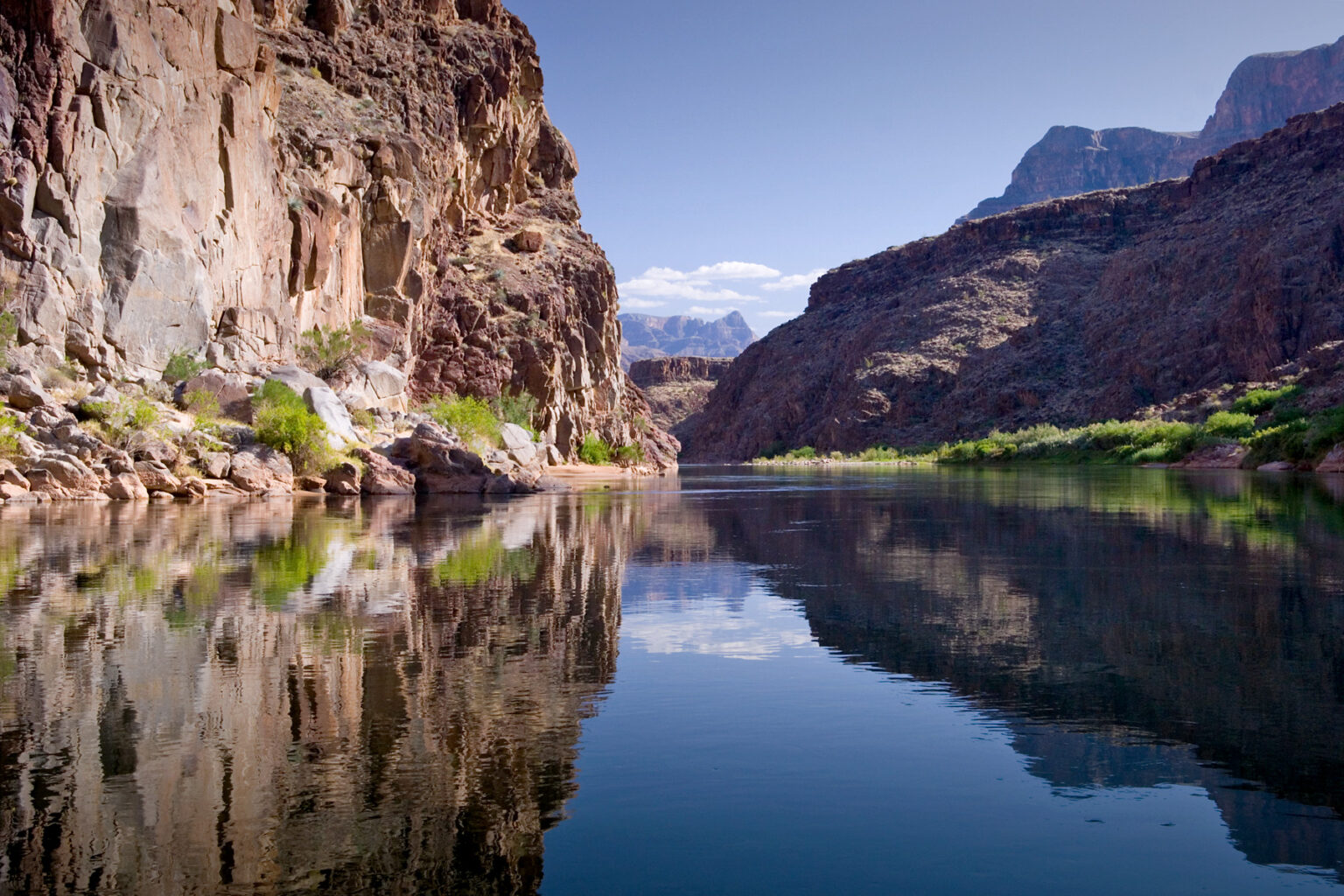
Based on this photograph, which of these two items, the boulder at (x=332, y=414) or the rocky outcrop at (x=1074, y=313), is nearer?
the boulder at (x=332, y=414)

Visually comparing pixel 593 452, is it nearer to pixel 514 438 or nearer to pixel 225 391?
pixel 514 438

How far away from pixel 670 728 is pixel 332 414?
111ft

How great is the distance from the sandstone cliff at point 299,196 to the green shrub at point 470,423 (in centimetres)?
722

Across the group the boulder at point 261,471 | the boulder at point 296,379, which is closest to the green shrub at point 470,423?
the boulder at point 296,379

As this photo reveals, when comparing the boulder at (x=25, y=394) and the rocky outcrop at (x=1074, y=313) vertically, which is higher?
the rocky outcrop at (x=1074, y=313)

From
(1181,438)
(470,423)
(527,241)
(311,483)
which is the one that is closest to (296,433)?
(311,483)

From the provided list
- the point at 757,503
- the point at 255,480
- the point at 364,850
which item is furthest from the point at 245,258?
the point at 364,850

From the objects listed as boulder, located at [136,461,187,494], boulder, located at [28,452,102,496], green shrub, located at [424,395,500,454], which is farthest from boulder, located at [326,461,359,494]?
green shrub, located at [424,395,500,454]

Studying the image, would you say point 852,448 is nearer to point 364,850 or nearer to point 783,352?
point 783,352

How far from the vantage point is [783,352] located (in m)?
162

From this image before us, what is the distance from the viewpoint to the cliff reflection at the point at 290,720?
430 cm

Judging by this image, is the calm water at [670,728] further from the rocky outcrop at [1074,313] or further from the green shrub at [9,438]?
the rocky outcrop at [1074,313]

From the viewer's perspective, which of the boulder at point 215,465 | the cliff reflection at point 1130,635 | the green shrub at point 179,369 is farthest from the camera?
the green shrub at point 179,369

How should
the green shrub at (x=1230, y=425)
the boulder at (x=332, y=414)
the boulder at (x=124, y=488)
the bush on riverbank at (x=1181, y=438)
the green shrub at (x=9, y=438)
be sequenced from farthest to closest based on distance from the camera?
1. the green shrub at (x=1230, y=425)
2. the bush on riverbank at (x=1181, y=438)
3. the boulder at (x=332, y=414)
4. the boulder at (x=124, y=488)
5. the green shrub at (x=9, y=438)
